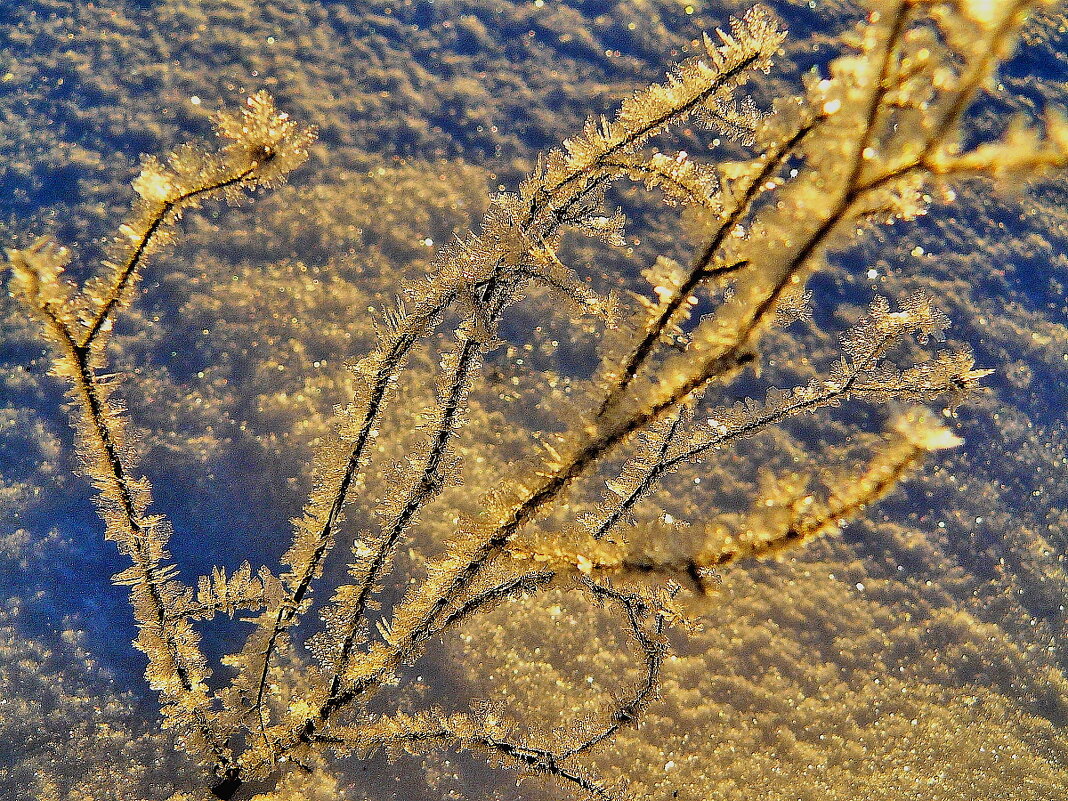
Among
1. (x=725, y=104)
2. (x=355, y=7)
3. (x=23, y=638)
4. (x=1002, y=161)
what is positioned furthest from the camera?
(x=355, y=7)

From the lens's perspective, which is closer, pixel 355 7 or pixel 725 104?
pixel 725 104

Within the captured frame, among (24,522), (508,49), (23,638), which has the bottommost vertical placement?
(23,638)

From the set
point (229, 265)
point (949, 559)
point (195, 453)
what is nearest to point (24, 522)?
point (195, 453)

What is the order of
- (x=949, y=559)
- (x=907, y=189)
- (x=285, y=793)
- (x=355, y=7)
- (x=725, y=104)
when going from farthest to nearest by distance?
(x=355, y=7), (x=949, y=559), (x=285, y=793), (x=725, y=104), (x=907, y=189)

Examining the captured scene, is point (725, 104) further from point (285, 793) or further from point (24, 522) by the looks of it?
point (24, 522)

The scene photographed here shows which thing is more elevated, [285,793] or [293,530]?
[293,530]

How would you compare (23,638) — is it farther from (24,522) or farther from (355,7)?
(355,7)

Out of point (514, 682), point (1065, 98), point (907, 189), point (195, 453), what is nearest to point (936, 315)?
point (907, 189)
